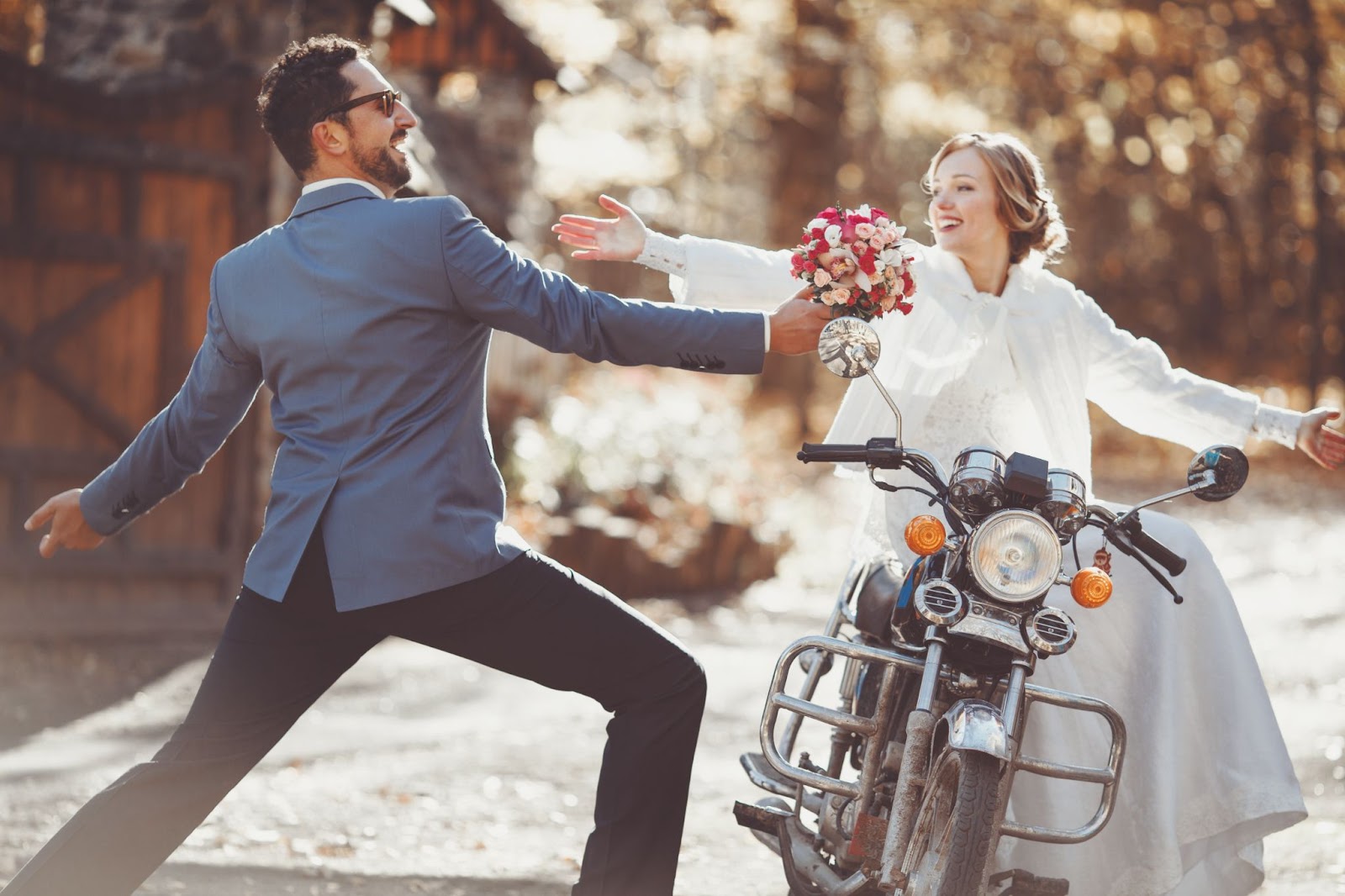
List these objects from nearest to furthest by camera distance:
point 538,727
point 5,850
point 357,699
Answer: point 5,850 → point 538,727 → point 357,699

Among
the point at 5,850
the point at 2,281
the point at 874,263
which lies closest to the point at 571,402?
the point at 2,281

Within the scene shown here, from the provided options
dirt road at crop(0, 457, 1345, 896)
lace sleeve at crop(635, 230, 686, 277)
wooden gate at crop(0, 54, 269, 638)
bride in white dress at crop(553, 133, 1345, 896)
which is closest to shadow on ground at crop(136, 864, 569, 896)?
dirt road at crop(0, 457, 1345, 896)

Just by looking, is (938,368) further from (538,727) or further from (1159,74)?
(1159,74)

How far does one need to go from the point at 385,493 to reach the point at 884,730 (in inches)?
53.3

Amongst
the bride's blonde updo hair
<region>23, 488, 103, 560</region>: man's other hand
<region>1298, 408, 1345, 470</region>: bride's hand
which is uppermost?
the bride's blonde updo hair

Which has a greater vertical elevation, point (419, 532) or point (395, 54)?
point (395, 54)

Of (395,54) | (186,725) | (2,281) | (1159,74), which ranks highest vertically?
(1159,74)

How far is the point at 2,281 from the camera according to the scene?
8.16 metres

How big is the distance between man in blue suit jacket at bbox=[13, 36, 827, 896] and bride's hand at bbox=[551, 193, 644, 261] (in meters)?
0.60

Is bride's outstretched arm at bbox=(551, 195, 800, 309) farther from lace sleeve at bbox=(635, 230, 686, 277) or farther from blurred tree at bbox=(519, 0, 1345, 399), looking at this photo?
blurred tree at bbox=(519, 0, 1345, 399)

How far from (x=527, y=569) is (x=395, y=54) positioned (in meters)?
12.4

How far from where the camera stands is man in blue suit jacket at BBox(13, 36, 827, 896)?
128 inches

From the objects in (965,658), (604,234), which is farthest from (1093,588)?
(604,234)

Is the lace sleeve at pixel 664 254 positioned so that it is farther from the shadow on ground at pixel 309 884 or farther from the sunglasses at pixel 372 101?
the shadow on ground at pixel 309 884
